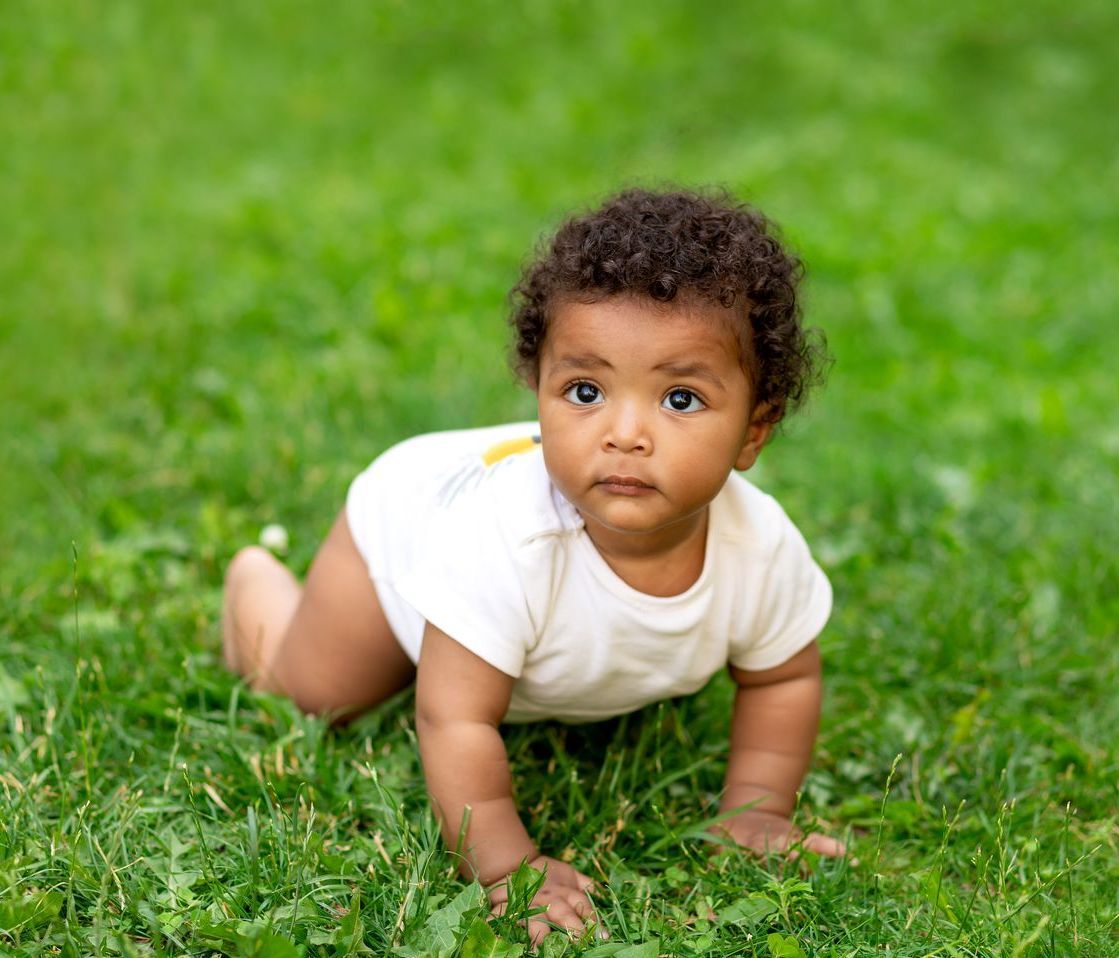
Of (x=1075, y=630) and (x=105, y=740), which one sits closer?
(x=105, y=740)

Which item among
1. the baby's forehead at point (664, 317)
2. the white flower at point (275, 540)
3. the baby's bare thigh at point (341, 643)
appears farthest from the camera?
the white flower at point (275, 540)

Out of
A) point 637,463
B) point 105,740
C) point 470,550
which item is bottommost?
point 105,740

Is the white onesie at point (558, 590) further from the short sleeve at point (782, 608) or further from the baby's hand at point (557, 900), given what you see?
the baby's hand at point (557, 900)

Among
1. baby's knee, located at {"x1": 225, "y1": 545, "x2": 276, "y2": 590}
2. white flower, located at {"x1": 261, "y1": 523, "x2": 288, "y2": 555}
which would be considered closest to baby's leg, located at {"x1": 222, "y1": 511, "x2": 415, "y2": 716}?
baby's knee, located at {"x1": 225, "y1": 545, "x2": 276, "y2": 590}

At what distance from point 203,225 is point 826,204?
293 centimetres

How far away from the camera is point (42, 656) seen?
3037 millimetres

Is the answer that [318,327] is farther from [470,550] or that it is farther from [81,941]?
[81,941]

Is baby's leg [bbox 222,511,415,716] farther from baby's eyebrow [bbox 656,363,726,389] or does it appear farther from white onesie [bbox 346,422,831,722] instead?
baby's eyebrow [bbox 656,363,726,389]

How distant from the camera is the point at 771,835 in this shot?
2596 mm

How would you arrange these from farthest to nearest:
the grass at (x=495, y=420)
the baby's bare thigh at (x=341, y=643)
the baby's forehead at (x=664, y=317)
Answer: the baby's bare thigh at (x=341, y=643), the grass at (x=495, y=420), the baby's forehead at (x=664, y=317)

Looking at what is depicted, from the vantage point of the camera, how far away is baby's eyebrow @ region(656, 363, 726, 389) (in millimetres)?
2211

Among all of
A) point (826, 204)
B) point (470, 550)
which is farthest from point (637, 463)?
point (826, 204)

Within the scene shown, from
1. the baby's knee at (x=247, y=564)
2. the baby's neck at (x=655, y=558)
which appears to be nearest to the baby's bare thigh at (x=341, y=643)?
the baby's knee at (x=247, y=564)

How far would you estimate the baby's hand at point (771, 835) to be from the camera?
2.55 metres
